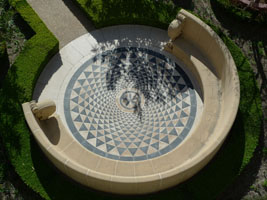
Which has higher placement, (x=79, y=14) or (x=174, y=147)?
(x=79, y=14)

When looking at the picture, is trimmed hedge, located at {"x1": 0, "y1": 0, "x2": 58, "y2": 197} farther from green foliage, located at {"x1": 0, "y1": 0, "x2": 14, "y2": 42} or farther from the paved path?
the paved path

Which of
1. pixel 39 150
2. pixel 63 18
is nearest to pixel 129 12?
pixel 63 18

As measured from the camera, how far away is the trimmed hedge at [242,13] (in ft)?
55.6

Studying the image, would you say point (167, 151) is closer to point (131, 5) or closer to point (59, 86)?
point (59, 86)

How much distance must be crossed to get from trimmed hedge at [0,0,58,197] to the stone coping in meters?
0.69

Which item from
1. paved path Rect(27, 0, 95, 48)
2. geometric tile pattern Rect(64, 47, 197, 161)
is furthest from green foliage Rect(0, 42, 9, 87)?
geometric tile pattern Rect(64, 47, 197, 161)

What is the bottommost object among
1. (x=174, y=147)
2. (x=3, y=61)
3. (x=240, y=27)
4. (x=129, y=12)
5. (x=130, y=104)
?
(x=174, y=147)

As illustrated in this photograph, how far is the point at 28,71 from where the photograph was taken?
14422 mm

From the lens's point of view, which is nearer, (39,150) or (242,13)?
(39,150)

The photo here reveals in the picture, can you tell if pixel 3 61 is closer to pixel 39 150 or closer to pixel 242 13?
pixel 39 150

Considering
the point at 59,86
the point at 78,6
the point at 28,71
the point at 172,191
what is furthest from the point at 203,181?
the point at 78,6

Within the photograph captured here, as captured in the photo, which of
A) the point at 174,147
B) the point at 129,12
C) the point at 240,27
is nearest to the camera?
the point at 174,147

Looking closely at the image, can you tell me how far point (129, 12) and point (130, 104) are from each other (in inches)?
201

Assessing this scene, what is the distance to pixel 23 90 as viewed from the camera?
13.9 metres
